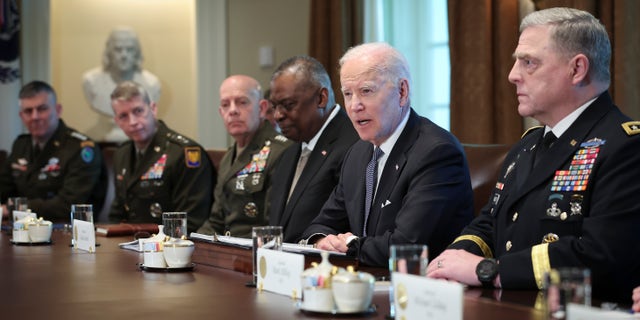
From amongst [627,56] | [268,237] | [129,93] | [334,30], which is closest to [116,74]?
[129,93]

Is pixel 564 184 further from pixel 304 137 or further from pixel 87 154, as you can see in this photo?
pixel 87 154

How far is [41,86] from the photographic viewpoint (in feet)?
20.0

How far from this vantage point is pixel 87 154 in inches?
231

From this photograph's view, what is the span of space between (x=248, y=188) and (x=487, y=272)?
2287 millimetres

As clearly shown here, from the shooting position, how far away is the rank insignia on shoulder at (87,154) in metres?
5.84

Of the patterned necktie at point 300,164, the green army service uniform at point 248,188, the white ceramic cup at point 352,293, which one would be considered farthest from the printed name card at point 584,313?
the green army service uniform at point 248,188

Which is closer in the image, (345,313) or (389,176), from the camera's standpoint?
(345,313)

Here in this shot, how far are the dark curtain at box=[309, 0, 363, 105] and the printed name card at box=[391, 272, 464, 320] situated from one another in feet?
14.0

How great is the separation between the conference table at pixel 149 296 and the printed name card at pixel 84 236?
0.94ft

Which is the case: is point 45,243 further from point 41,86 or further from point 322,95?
point 41,86

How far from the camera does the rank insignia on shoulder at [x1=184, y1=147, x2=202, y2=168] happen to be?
5.13 metres

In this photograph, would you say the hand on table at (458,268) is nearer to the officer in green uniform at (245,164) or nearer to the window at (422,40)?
the officer in green uniform at (245,164)

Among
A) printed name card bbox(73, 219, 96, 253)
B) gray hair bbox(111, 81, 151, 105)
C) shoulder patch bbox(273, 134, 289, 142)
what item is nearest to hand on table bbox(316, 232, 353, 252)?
printed name card bbox(73, 219, 96, 253)

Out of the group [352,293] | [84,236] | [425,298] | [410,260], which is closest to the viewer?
[425,298]
